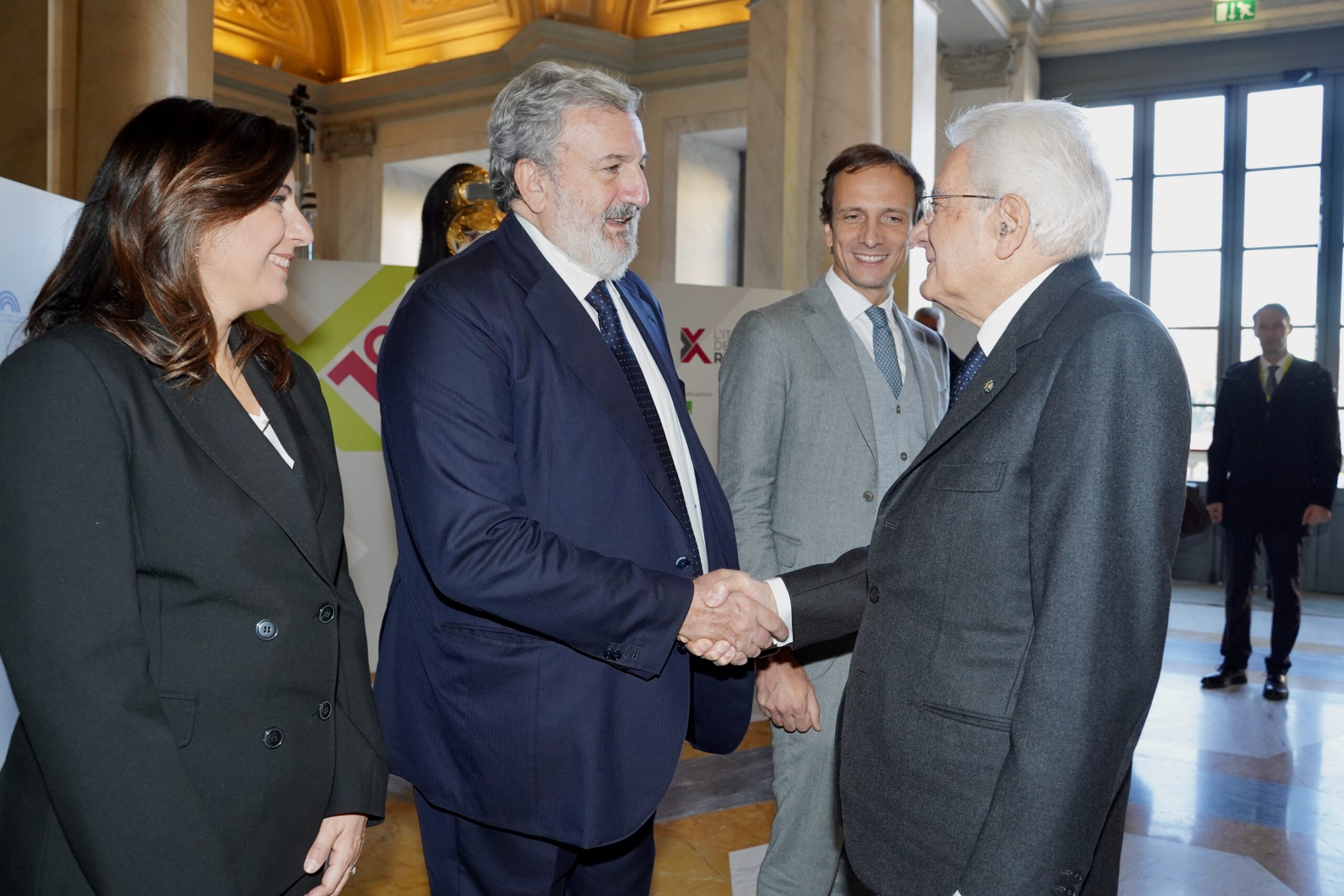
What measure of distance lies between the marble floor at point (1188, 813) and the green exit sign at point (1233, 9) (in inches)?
206

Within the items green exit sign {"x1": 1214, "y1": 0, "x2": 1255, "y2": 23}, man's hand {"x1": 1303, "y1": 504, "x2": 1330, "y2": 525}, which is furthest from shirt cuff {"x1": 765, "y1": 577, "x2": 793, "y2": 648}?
green exit sign {"x1": 1214, "y1": 0, "x2": 1255, "y2": 23}

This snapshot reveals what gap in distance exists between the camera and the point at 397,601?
5.90 feet

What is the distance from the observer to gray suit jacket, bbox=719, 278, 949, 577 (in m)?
2.34

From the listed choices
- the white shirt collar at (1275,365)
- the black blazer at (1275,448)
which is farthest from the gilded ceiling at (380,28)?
the black blazer at (1275,448)

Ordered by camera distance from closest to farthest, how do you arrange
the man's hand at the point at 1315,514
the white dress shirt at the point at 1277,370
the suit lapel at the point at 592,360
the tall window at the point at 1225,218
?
the suit lapel at the point at 592,360 < the man's hand at the point at 1315,514 < the white dress shirt at the point at 1277,370 < the tall window at the point at 1225,218

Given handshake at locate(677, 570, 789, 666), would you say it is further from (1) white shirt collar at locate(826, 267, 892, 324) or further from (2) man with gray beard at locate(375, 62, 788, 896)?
(1) white shirt collar at locate(826, 267, 892, 324)

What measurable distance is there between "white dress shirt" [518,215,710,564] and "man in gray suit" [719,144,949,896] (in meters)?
0.41

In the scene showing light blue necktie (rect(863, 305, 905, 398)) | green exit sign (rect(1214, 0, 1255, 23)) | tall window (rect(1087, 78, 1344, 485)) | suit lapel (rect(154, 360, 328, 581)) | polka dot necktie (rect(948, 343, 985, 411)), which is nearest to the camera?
suit lapel (rect(154, 360, 328, 581))

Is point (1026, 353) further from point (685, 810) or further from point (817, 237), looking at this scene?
point (817, 237)

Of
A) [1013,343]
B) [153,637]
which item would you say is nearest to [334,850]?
[153,637]

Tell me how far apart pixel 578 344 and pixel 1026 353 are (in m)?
0.73

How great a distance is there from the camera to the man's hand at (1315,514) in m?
5.67

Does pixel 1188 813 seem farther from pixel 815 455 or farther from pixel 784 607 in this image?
pixel 784 607

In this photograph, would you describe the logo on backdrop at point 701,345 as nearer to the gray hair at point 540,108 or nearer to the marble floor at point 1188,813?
the marble floor at point 1188,813
